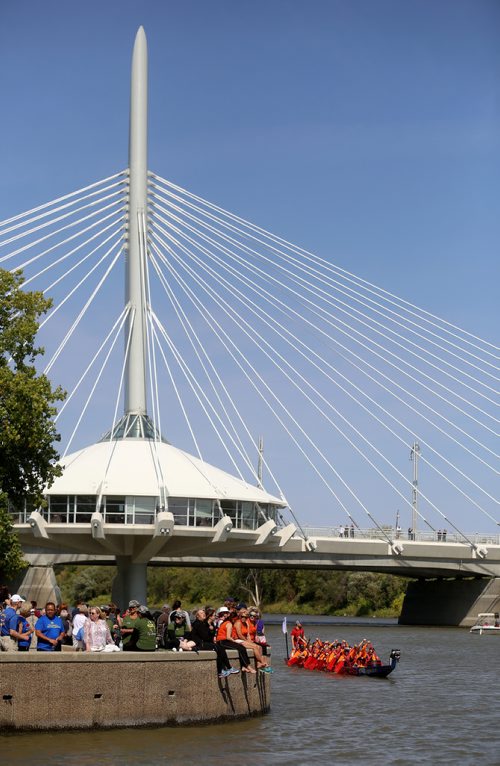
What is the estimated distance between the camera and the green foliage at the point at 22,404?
3094 cm

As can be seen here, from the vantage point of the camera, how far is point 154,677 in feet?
75.9

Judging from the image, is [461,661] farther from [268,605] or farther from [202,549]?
[268,605]

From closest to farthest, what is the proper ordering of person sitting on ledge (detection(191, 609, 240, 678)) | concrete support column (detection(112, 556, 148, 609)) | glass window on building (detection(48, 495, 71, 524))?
person sitting on ledge (detection(191, 609, 240, 678)) < glass window on building (detection(48, 495, 71, 524)) < concrete support column (detection(112, 556, 148, 609))

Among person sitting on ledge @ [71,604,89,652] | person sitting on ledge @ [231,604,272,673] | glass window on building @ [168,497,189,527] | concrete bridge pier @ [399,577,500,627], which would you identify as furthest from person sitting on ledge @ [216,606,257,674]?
concrete bridge pier @ [399,577,500,627]

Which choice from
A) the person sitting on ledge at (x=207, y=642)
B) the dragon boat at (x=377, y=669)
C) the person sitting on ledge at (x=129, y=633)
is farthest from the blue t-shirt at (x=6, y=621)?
the dragon boat at (x=377, y=669)

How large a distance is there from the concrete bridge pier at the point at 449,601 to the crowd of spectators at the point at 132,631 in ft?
204

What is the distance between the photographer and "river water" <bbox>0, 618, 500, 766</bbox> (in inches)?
837

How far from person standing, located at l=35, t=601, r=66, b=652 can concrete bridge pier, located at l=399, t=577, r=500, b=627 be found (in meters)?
66.0

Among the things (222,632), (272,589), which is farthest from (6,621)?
(272,589)

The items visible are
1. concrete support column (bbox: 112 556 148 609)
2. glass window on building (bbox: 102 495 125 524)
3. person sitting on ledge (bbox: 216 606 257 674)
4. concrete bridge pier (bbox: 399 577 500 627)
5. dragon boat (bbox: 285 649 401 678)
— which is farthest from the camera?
concrete bridge pier (bbox: 399 577 500 627)

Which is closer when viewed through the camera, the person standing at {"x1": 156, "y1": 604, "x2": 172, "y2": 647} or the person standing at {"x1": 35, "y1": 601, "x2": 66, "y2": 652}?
the person standing at {"x1": 35, "y1": 601, "x2": 66, "y2": 652}

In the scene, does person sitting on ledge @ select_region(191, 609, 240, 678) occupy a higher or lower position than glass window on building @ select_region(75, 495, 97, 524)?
lower

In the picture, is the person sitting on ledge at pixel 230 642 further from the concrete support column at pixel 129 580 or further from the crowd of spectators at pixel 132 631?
the concrete support column at pixel 129 580

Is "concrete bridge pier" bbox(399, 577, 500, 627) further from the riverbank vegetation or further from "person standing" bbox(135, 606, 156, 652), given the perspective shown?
"person standing" bbox(135, 606, 156, 652)
